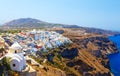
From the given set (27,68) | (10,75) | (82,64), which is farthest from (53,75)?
(82,64)

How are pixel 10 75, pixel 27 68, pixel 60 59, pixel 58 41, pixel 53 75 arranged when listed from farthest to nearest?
pixel 58 41 < pixel 60 59 < pixel 53 75 < pixel 27 68 < pixel 10 75

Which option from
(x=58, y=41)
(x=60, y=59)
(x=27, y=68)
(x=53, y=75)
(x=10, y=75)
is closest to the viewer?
(x=10, y=75)

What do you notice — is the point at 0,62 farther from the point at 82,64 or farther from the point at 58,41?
the point at 58,41

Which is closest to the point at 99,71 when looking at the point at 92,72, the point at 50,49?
the point at 92,72

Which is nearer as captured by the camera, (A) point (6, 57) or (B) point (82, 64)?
(A) point (6, 57)

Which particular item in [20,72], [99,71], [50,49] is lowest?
[99,71]

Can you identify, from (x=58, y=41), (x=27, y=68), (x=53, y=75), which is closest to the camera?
(x=27, y=68)

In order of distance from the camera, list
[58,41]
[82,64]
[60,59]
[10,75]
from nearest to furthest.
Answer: [10,75] → [60,59] → [82,64] → [58,41]

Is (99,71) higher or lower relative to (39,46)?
lower

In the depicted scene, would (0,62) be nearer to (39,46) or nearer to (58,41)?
(39,46)
